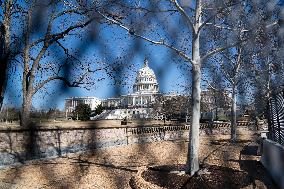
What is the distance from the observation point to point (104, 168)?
252 inches

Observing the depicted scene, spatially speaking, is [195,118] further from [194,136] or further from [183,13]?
[183,13]

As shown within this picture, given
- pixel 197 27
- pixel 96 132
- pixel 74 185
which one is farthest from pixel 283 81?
pixel 74 185

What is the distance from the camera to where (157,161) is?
7215 millimetres

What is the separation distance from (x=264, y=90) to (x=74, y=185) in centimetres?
741

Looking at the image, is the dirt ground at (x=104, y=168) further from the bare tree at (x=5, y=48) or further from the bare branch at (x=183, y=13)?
the bare branch at (x=183, y=13)

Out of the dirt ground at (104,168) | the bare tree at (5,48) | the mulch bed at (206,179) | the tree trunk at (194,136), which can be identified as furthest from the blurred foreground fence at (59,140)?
the tree trunk at (194,136)

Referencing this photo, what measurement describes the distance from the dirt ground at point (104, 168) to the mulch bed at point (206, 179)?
0.14ft

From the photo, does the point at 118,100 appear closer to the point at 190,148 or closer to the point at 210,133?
the point at 190,148

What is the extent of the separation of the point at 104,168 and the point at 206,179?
6.62 feet

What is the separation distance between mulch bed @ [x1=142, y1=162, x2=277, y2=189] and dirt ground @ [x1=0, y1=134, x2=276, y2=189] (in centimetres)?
4

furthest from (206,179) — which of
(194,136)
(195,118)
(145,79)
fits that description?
(145,79)

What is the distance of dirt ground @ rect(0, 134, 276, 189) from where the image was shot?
17.2 feet

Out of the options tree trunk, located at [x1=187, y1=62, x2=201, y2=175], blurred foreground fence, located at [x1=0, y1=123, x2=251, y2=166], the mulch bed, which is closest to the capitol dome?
tree trunk, located at [x1=187, y1=62, x2=201, y2=175]

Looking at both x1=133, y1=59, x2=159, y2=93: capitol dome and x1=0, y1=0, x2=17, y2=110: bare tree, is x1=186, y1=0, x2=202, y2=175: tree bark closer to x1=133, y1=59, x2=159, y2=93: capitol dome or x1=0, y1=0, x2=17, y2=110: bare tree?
x1=133, y1=59, x2=159, y2=93: capitol dome
